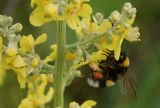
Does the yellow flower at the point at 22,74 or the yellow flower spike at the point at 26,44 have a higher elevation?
the yellow flower spike at the point at 26,44

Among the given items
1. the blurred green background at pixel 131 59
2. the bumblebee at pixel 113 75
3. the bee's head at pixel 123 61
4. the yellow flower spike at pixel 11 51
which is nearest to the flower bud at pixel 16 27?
the yellow flower spike at pixel 11 51

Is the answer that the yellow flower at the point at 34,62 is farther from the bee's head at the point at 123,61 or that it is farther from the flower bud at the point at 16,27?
the bee's head at the point at 123,61

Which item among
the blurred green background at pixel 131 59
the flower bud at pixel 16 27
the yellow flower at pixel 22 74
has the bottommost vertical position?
the yellow flower at pixel 22 74

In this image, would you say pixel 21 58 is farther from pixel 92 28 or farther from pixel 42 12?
pixel 92 28

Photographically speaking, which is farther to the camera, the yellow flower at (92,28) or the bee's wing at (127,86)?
the bee's wing at (127,86)

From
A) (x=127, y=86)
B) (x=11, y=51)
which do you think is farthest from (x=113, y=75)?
(x=11, y=51)

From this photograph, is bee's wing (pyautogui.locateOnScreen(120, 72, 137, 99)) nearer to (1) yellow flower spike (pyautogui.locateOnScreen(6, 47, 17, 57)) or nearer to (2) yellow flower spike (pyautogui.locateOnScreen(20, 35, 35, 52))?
(2) yellow flower spike (pyautogui.locateOnScreen(20, 35, 35, 52))

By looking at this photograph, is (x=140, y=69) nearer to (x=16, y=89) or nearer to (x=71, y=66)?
(x=16, y=89)
